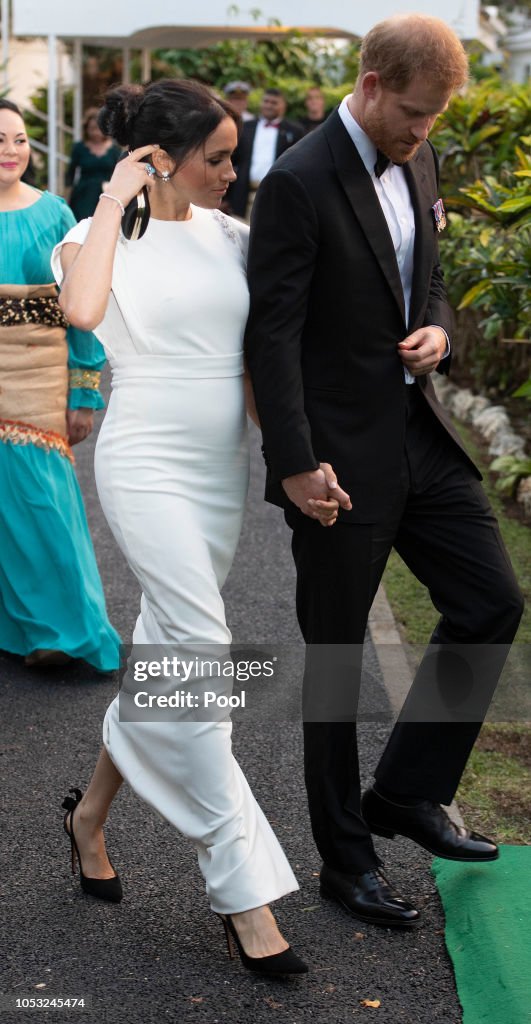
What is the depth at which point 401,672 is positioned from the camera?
538 centimetres

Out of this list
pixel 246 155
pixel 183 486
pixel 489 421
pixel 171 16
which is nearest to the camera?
pixel 183 486

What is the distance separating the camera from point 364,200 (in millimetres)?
3172

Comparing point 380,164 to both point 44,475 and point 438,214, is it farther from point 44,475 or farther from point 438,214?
point 44,475

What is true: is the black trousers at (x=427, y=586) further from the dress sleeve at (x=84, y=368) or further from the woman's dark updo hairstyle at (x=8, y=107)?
the woman's dark updo hairstyle at (x=8, y=107)

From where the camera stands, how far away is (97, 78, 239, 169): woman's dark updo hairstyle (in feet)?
10.5

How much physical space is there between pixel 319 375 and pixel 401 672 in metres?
2.36

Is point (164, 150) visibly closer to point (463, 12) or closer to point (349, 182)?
point (349, 182)

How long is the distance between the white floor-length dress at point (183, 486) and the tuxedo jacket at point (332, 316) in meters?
0.11

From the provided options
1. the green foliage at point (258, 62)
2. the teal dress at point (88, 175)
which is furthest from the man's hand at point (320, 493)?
the green foliage at point (258, 62)

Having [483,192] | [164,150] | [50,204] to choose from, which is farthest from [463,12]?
[164,150]

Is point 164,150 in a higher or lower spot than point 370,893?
higher

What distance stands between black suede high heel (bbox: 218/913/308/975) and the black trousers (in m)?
0.37

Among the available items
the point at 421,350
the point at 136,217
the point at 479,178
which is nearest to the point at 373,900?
the point at 421,350

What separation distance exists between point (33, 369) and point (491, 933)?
2818 millimetres
